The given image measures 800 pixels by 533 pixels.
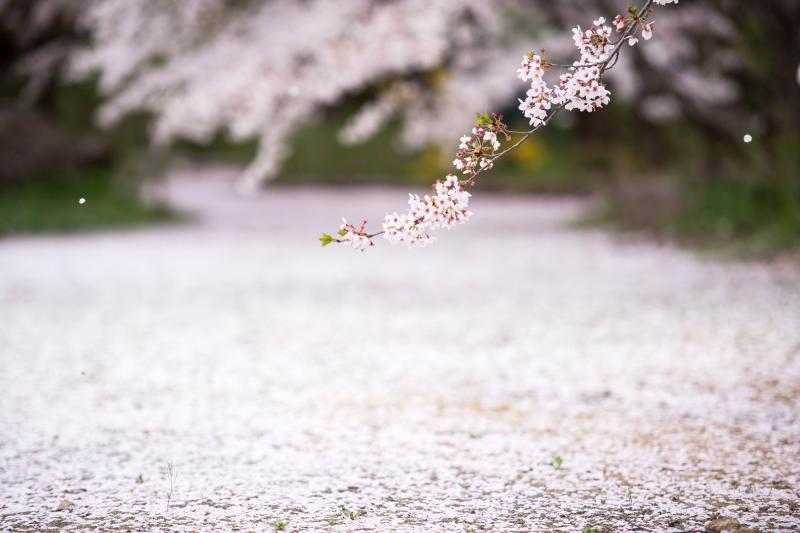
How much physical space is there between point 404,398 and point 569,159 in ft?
71.7

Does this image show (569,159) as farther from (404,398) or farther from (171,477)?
(171,477)

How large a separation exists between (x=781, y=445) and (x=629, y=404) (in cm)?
93

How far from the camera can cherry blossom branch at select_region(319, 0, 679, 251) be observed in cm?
333

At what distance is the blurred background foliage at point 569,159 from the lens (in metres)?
11.5

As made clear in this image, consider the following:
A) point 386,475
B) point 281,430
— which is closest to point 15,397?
point 281,430

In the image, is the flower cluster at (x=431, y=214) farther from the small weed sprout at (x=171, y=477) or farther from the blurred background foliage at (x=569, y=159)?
the blurred background foliage at (x=569, y=159)

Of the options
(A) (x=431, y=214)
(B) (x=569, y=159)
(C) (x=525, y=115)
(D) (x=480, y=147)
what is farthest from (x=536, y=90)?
(B) (x=569, y=159)

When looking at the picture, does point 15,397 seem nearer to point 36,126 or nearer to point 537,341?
point 537,341

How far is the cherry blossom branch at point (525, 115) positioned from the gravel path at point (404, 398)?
1014 millimetres

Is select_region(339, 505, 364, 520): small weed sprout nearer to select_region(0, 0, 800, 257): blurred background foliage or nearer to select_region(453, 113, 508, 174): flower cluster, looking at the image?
select_region(453, 113, 508, 174): flower cluster

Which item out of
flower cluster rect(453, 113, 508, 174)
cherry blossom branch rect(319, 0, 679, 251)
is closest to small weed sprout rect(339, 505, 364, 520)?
cherry blossom branch rect(319, 0, 679, 251)

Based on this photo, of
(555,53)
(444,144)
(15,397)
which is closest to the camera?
(15,397)

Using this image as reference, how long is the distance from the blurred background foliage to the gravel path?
1855 millimetres

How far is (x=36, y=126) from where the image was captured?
18.1m
